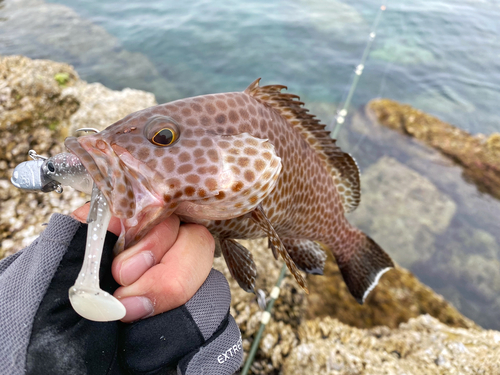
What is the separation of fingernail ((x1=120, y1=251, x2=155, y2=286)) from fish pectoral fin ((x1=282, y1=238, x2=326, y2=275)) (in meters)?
1.53

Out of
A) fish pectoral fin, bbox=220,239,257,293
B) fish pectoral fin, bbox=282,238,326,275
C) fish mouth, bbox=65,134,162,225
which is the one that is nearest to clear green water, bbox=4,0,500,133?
fish pectoral fin, bbox=282,238,326,275

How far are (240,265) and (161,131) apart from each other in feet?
3.72

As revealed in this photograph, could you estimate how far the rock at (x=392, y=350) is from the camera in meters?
2.48

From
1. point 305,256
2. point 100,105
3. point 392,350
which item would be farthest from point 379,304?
point 100,105

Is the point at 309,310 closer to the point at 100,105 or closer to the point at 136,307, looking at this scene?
the point at 136,307

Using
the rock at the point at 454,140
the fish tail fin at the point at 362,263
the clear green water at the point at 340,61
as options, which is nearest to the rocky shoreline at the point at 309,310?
the fish tail fin at the point at 362,263

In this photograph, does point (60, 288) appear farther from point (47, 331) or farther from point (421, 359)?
point (421, 359)

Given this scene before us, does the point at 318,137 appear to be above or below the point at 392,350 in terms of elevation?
above

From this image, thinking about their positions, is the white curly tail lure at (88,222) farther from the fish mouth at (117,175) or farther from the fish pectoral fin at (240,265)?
the fish pectoral fin at (240,265)

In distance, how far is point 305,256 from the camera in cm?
269

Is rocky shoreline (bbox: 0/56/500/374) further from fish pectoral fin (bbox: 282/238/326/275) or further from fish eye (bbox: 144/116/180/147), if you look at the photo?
fish eye (bbox: 144/116/180/147)

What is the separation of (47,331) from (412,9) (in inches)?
654

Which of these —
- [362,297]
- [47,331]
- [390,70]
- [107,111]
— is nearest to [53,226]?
[47,331]

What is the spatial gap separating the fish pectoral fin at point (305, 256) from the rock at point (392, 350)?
0.73 metres
